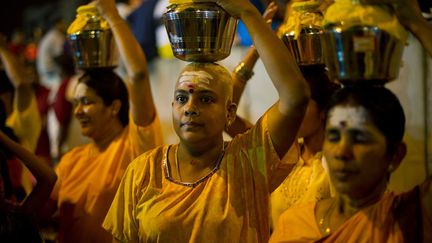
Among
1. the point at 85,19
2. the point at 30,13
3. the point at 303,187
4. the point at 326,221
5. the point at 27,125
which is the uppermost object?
the point at 85,19

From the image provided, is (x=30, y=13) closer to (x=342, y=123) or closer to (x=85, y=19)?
(x=85, y=19)

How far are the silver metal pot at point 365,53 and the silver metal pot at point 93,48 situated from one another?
72.1 inches

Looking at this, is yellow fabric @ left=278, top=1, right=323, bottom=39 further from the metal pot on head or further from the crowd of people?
the metal pot on head

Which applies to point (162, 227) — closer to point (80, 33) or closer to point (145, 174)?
point (145, 174)

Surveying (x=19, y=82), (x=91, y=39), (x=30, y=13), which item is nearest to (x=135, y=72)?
(x=91, y=39)

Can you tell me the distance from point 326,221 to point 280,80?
519mm

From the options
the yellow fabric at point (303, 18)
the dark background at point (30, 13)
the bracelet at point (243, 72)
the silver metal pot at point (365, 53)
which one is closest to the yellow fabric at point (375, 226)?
the silver metal pot at point (365, 53)

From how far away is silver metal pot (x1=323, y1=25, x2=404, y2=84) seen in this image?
2326mm

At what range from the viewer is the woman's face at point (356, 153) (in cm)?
232

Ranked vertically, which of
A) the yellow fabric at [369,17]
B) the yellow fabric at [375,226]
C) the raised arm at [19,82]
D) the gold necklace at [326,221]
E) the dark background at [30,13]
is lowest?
the dark background at [30,13]

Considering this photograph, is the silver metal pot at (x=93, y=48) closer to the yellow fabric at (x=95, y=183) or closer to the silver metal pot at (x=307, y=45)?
the yellow fabric at (x=95, y=183)

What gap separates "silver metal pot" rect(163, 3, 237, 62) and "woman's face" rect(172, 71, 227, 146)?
9cm

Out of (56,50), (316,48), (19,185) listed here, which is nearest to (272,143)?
(316,48)

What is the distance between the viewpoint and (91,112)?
4109 mm
